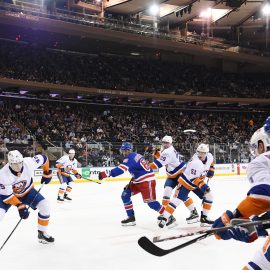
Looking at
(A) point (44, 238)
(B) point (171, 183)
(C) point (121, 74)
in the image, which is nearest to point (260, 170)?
(A) point (44, 238)

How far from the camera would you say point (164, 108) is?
28.8 metres

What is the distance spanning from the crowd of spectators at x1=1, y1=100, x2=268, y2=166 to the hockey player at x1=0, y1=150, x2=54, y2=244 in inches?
346

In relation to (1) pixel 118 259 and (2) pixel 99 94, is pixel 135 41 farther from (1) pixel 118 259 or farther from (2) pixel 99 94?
(1) pixel 118 259

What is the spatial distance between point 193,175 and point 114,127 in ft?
56.0

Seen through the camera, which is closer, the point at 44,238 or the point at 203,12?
the point at 44,238

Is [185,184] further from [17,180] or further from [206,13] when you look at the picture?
[206,13]

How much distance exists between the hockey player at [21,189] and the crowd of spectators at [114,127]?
8.80 metres

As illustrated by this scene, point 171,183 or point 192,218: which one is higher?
point 171,183

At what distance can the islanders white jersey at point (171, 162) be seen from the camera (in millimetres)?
7668

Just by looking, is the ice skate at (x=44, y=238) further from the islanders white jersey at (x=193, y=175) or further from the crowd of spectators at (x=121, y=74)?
the crowd of spectators at (x=121, y=74)

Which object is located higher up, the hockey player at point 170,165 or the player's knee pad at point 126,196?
the hockey player at point 170,165

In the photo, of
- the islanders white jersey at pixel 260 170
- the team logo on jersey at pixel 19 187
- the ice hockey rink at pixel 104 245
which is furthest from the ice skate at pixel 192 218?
the islanders white jersey at pixel 260 170

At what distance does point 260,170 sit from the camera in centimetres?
262

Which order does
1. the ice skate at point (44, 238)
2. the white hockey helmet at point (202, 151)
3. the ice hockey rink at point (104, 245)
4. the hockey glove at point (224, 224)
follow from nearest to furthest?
the hockey glove at point (224, 224) → the ice hockey rink at point (104, 245) → the ice skate at point (44, 238) → the white hockey helmet at point (202, 151)
